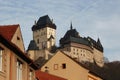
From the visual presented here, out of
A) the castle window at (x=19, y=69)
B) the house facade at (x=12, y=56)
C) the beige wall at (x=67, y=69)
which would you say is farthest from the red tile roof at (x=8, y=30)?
the beige wall at (x=67, y=69)

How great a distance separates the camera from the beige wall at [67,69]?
51.3 meters

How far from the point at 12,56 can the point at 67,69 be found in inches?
1070

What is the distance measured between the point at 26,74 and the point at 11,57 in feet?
10.6

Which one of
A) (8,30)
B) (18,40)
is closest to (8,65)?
(8,30)

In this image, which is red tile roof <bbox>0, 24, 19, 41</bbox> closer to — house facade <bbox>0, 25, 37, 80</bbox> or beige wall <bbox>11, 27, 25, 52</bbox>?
house facade <bbox>0, 25, 37, 80</bbox>

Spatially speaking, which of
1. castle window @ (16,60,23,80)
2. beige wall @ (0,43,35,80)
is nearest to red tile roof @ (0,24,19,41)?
beige wall @ (0,43,35,80)

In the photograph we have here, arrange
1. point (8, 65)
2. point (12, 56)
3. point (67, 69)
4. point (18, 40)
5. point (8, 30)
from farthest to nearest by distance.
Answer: point (67, 69), point (18, 40), point (8, 30), point (12, 56), point (8, 65)

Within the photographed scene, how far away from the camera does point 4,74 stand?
24.4 m

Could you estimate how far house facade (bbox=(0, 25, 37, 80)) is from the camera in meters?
24.4

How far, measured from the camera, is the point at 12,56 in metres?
25.6

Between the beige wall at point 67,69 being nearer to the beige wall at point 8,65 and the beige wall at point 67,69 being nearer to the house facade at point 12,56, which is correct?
the house facade at point 12,56

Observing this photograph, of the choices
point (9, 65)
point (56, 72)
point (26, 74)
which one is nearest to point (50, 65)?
point (56, 72)

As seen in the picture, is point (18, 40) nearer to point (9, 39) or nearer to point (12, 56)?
point (9, 39)

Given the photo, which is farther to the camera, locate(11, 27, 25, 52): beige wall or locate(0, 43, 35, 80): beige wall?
locate(11, 27, 25, 52): beige wall
